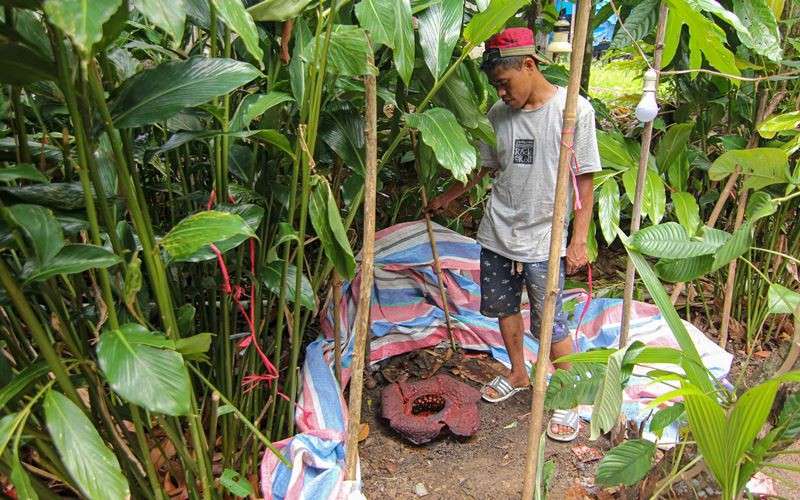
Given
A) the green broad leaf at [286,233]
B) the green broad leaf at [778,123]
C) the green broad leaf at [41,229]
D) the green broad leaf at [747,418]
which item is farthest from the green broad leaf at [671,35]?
the green broad leaf at [41,229]

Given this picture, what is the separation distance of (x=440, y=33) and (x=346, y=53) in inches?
13.2

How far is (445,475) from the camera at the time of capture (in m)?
1.74

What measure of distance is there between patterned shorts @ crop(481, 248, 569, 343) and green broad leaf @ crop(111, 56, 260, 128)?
4.14 feet

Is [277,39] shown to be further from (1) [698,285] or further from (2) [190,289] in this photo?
(1) [698,285]

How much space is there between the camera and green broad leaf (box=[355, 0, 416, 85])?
3.71 feet

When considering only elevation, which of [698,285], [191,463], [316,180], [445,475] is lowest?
[445,475]

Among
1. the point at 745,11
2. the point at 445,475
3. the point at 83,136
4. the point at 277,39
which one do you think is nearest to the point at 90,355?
the point at 83,136

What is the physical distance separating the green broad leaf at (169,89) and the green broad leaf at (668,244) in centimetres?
77

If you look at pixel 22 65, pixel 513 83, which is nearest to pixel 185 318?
pixel 22 65

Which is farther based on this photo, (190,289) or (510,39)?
(510,39)

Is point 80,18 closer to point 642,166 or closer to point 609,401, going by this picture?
point 609,401

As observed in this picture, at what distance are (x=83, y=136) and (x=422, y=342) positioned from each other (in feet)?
5.56

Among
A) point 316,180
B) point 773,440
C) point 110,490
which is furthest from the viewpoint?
point 316,180

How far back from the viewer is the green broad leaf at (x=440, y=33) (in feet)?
4.43
